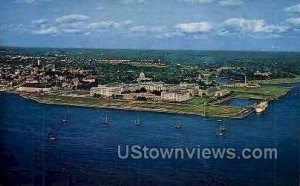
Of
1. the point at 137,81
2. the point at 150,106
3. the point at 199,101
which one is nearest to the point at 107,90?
the point at 137,81

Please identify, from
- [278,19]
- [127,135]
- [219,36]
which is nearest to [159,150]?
[127,135]

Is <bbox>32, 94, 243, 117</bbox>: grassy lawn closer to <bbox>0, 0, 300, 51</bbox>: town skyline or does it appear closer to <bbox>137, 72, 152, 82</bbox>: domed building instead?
<bbox>137, 72, 152, 82</bbox>: domed building

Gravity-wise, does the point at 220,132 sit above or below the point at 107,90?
below

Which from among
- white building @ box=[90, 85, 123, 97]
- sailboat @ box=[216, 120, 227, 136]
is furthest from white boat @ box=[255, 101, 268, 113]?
white building @ box=[90, 85, 123, 97]

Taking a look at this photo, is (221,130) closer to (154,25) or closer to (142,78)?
(142,78)

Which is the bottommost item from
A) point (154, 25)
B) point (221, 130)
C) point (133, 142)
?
point (133, 142)

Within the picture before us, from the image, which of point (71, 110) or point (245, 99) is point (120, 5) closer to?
point (71, 110)

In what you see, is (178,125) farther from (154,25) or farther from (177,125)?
(154,25)

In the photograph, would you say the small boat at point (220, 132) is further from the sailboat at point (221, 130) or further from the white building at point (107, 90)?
the white building at point (107, 90)
